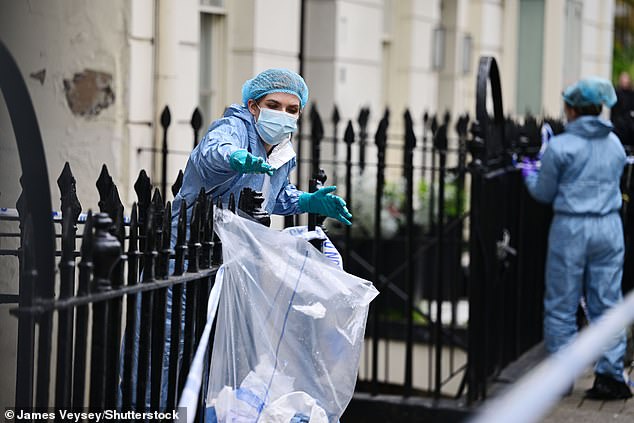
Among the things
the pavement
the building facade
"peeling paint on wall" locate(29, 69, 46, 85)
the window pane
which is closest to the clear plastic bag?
the building facade

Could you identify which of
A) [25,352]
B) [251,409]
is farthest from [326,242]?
[25,352]

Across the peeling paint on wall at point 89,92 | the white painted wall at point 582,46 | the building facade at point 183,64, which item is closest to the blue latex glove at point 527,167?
the building facade at point 183,64

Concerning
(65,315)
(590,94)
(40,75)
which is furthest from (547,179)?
(65,315)

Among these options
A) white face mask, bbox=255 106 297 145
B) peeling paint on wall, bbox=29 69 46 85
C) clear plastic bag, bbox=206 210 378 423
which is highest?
peeling paint on wall, bbox=29 69 46 85

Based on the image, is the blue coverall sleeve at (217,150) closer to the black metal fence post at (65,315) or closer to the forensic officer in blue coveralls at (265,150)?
the forensic officer in blue coveralls at (265,150)

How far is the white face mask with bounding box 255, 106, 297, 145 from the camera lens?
4.09 metres

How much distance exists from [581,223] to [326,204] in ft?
10.3

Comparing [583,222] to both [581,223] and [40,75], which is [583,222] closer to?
[581,223]

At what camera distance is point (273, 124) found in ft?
13.4

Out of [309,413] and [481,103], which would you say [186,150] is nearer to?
[481,103]

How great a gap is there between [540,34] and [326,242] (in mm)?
13020

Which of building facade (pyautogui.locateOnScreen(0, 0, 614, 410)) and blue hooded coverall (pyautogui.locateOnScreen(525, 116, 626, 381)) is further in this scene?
blue hooded coverall (pyautogui.locateOnScreen(525, 116, 626, 381))

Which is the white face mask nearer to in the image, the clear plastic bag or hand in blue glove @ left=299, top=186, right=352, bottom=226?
hand in blue glove @ left=299, top=186, right=352, bottom=226

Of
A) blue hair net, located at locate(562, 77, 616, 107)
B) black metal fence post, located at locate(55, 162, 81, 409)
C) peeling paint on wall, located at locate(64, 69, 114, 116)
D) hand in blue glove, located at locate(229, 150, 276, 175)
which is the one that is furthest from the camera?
blue hair net, located at locate(562, 77, 616, 107)
